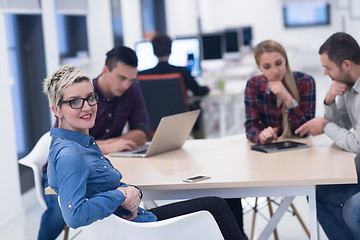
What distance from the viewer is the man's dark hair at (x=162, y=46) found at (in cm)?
541

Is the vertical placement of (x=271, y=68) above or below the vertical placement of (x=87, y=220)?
above

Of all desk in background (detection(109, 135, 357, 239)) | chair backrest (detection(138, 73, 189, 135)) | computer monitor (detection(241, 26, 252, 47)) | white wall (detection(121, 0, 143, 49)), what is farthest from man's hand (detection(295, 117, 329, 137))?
computer monitor (detection(241, 26, 252, 47))

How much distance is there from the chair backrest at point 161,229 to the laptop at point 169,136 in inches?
33.5

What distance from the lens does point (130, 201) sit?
2170mm

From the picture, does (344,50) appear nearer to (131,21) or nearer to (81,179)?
(81,179)

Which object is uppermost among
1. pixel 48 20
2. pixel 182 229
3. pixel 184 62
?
pixel 48 20

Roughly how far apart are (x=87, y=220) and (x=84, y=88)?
0.50 m

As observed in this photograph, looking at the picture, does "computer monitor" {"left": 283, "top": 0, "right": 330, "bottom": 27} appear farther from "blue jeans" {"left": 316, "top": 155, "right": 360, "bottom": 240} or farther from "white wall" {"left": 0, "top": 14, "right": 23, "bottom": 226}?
"blue jeans" {"left": 316, "top": 155, "right": 360, "bottom": 240}

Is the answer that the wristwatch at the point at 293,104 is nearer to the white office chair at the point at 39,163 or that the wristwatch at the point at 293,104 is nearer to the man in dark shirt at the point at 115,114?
the man in dark shirt at the point at 115,114

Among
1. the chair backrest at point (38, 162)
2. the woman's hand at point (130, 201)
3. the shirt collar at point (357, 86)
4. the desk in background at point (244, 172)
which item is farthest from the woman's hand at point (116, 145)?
the shirt collar at point (357, 86)

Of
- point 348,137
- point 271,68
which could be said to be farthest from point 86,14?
point 348,137

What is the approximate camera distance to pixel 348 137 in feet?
9.22

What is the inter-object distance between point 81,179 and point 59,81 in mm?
385

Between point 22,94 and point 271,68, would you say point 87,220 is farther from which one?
point 22,94
